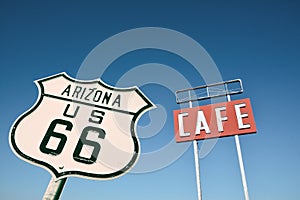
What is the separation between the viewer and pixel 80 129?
171 cm

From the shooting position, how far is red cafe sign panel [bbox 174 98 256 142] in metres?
8.42

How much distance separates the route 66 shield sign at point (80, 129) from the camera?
1577 mm

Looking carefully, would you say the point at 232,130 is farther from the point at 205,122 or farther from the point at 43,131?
the point at 43,131

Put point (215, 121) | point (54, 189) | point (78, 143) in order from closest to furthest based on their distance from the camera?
point (54, 189) < point (78, 143) < point (215, 121)

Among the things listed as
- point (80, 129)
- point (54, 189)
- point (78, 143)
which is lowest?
point (54, 189)

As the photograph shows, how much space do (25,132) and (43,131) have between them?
0.47 feet

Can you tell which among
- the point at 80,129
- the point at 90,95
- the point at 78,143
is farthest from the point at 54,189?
the point at 90,95

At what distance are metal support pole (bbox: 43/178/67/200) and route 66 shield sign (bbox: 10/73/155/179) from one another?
0.14 ft

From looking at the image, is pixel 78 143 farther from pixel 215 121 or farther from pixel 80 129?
pixel 215 121

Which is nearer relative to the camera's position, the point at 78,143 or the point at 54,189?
the point at 54,189

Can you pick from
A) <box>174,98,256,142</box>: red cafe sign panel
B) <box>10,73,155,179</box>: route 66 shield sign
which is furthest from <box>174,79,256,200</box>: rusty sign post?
<box>10,73,155,179</box>: route 66 shield sign

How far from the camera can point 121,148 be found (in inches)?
67.9

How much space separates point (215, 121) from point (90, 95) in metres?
7.58

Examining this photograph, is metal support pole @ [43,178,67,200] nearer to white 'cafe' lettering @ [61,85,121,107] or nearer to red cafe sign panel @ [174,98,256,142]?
white 'cafe' lettering @ [61,85,121,107]
